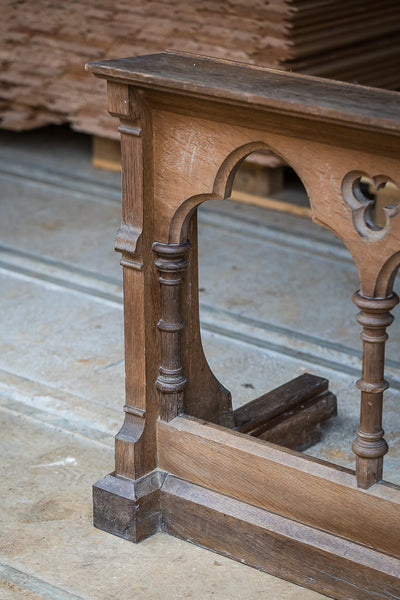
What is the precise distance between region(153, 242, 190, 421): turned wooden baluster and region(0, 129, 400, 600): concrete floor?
42 cm

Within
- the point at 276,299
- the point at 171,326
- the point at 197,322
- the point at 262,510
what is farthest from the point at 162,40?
the point at 262,510

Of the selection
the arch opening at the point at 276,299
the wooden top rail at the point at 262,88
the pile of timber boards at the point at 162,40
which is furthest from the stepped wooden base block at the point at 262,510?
the pile of timber boards at the point at 162,40

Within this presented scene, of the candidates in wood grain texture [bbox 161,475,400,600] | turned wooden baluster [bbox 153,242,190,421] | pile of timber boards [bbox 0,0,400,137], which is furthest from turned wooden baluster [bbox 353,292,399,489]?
pile of timber boards [bbox 0,0,400,137]

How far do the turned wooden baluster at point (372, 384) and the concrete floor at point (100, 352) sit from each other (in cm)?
42

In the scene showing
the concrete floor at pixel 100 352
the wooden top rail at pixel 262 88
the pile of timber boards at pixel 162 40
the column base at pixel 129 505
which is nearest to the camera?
the wooden top rail at pixel 262 88

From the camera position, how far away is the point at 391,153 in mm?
2455

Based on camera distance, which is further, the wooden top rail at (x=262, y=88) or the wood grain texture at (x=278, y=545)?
the wood grain texture at (x=278, y=545)

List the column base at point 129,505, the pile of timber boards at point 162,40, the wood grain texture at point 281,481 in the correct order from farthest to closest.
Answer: the pile of timber boards at point 162,40 → the column base at point 129,505 → the wood grain texture at point 281,481

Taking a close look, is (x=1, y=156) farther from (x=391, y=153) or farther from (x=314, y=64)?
(x=391, y=153)

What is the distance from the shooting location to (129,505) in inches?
122

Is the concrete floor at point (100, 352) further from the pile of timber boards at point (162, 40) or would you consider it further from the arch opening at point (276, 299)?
the pile of timber boards at point (162, 40)

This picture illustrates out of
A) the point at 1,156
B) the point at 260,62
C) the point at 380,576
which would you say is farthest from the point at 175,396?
the point at 1,156

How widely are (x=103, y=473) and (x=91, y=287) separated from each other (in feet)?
5.60

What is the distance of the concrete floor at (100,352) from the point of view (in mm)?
2996
